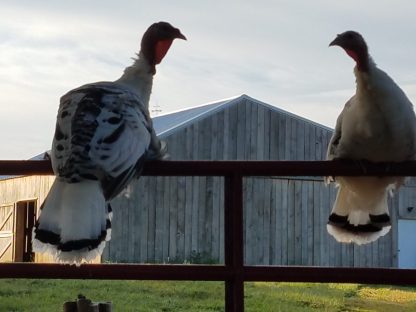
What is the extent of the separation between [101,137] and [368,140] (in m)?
1.63

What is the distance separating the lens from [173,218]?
816 inches

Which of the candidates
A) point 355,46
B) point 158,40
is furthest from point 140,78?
point 355,46

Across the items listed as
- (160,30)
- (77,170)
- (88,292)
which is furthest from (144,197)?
(77,170)

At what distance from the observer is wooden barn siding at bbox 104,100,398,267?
20.4m

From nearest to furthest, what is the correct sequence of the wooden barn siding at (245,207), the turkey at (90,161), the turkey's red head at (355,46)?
the turkey at (90,161), the turkey's red head at (355,46), the wooden barn siding at (245,207)

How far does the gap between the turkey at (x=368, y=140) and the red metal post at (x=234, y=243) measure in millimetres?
1348

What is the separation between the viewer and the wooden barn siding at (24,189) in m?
22.5

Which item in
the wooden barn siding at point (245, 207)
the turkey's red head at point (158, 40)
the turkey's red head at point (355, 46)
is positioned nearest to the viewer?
the turkey's red head at point (355, 46)

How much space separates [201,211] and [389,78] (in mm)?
16201

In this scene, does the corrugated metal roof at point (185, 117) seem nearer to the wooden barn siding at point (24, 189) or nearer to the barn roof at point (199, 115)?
the barn roof at point (199, 115)

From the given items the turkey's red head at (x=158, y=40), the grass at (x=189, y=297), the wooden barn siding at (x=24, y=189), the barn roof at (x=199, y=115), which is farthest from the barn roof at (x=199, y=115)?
the turkey's red head at (x=158, y=40)

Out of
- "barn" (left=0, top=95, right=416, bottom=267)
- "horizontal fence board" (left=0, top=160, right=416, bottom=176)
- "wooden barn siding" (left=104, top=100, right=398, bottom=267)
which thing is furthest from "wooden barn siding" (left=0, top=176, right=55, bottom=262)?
"horizontal fence board" (left=0, top=160, right=416, bottom=176)

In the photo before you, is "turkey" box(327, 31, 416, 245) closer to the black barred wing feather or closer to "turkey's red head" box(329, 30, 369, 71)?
"turkey's red head" box(329, 30, 369, 71)

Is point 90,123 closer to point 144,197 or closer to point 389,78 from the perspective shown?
point 389,78
